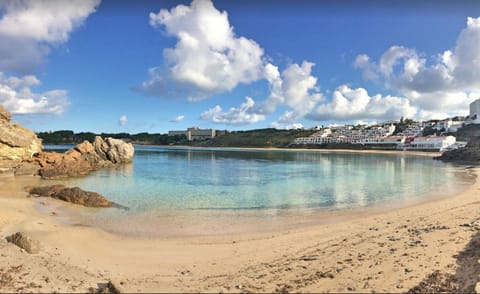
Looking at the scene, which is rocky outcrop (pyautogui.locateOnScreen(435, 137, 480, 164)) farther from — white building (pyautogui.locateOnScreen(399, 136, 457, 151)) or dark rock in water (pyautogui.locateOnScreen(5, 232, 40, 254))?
dark rock in water (pyautogui.locateOnScreen(5, 232, 40, 254))

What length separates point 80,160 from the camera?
129 ft

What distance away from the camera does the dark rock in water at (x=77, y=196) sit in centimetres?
1750

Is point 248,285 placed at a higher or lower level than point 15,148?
lower

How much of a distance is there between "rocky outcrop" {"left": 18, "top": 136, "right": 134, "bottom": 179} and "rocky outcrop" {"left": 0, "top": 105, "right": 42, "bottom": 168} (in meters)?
0.98

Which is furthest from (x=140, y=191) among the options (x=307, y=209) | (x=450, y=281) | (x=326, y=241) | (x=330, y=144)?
(x=330, y=144)

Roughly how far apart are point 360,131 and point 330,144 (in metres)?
36.6

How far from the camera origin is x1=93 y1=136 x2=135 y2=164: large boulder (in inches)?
1969

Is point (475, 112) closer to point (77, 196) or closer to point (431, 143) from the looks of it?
point (431, 143)

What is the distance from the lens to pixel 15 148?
34781 millimetres

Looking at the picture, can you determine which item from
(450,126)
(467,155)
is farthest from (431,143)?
(467,155)

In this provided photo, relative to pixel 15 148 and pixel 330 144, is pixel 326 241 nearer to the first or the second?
pixel 15 148

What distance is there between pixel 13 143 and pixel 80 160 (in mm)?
7237

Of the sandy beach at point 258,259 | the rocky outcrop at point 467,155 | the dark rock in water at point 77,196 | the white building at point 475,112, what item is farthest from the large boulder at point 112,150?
the white building at point 475,112

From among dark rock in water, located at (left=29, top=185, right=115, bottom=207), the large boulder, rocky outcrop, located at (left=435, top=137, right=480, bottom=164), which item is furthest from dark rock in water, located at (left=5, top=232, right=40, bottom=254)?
rocky outcrop, located at (left=435, top=137, right=480, bottom=164)
